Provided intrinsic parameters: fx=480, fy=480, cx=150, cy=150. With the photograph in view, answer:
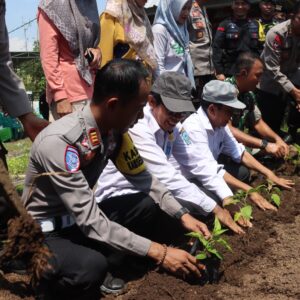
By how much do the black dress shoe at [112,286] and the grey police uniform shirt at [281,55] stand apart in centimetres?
357

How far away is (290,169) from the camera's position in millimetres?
4879

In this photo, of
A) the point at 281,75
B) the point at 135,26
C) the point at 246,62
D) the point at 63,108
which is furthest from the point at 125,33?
the point at 281,75

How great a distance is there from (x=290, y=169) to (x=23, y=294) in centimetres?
322

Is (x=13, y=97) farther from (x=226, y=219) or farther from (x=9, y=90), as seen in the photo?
(x=226, y=219)

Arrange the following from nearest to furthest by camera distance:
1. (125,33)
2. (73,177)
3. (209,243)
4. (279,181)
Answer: (73,177) → (209,243) → (125,33) → (279,181)

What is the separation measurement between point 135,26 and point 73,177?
208 centimetres

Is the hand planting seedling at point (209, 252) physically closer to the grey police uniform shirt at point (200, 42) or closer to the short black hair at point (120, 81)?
the short black hair at point (120, 81)

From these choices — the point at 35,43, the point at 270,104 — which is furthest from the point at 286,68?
the point at 35,43

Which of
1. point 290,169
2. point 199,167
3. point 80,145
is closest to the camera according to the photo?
point 80,145

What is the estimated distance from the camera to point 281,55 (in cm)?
558

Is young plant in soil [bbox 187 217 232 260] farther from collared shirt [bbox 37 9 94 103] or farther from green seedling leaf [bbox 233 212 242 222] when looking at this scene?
collared shirt [bbox 37 9 94 103]

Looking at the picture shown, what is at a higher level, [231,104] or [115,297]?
[231,104]

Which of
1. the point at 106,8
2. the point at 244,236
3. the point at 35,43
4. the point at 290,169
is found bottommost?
the point at 35,43

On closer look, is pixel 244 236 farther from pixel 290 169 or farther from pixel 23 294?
pixel 290 169
